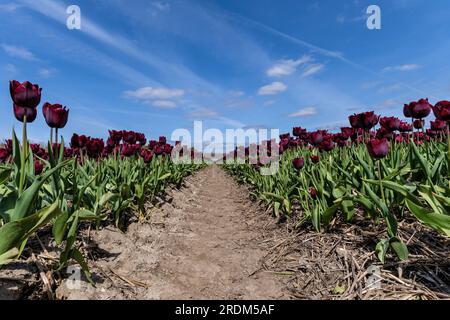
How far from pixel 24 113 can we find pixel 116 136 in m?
3.67

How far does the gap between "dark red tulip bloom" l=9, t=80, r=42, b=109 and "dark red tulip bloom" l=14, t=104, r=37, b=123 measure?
3cm

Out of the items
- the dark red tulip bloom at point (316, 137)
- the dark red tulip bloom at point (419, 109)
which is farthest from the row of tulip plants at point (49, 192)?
the dark red tulip bloom at point (419, 109)

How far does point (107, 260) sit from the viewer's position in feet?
11.0

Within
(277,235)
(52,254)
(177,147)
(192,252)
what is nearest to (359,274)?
(277,235)

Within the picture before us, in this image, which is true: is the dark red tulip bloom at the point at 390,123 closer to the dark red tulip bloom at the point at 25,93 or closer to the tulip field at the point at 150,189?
the tulip field at the point at 150,189

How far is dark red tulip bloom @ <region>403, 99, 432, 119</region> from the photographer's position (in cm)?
443

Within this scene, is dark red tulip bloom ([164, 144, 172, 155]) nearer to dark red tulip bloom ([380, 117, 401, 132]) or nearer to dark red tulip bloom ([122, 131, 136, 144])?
dark red tulip bloom ([122, 131, 136, 144])

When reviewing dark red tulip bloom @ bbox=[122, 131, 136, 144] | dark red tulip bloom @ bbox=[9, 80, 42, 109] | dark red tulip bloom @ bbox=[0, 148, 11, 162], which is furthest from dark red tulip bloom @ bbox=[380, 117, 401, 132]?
dark red tulip bloom @ bbox=[0, 148, 11, 162]

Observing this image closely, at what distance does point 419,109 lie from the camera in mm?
4453

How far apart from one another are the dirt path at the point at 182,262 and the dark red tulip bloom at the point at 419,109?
2.75m

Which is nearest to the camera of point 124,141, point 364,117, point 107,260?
point 107,260

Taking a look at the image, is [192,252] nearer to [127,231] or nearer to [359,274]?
[127,231]

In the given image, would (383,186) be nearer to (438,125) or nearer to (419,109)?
(419,109)

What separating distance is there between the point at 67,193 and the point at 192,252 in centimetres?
176
